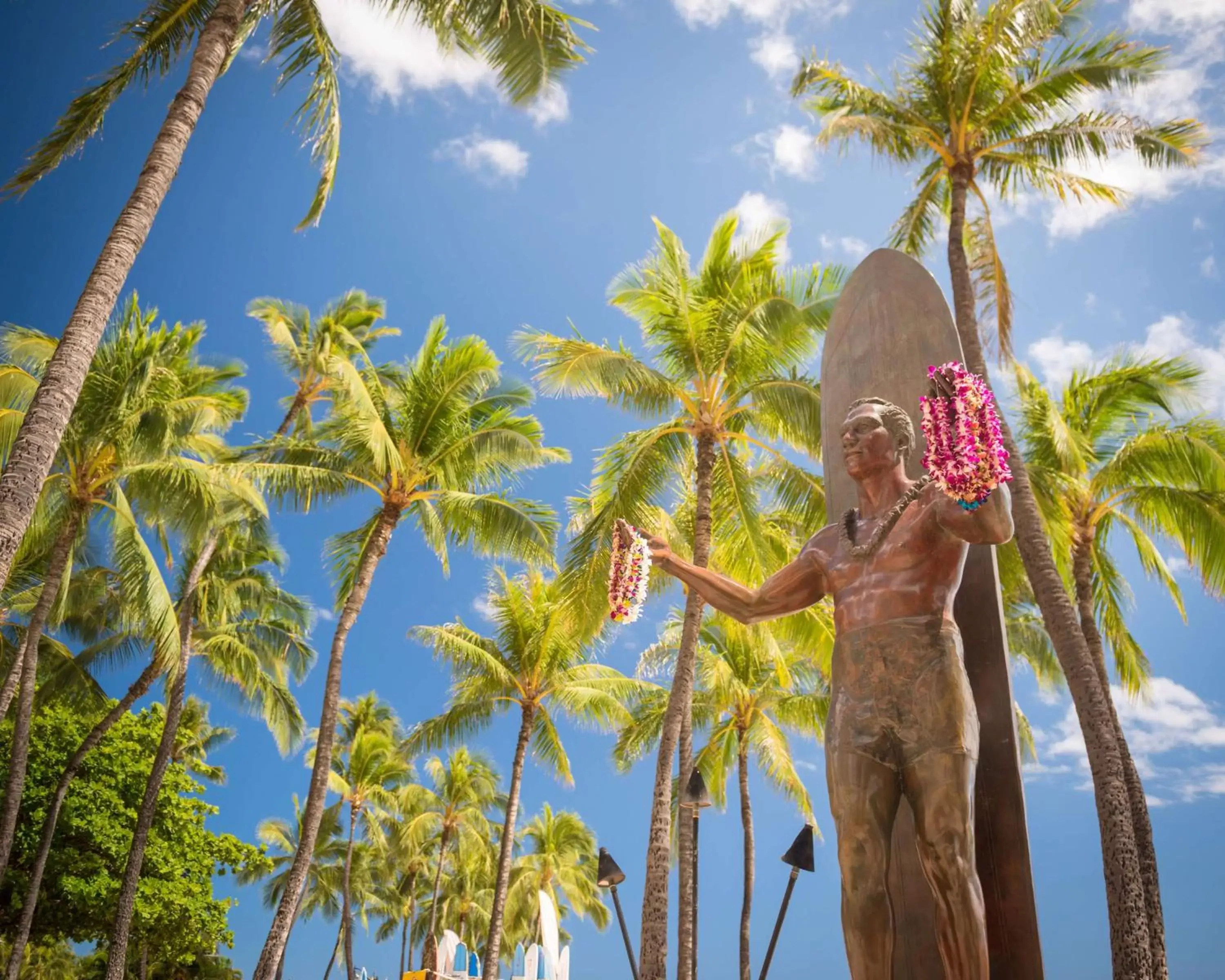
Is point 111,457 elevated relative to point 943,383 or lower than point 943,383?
elevated

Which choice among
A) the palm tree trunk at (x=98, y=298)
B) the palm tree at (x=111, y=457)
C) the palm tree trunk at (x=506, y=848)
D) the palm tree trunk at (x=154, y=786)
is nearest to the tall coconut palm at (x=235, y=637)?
the palm tree trunk at (x=154, y=786)

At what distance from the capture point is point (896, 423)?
4289 millimetres

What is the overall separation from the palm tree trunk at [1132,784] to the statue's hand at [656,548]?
8568mm

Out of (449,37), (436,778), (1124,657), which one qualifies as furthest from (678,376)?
(436,778)

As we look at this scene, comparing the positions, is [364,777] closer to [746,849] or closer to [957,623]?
[746,849]

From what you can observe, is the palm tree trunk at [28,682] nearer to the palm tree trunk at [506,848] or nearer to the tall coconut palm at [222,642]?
the tall coconut palm at [222,642]

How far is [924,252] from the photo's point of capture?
608 inches

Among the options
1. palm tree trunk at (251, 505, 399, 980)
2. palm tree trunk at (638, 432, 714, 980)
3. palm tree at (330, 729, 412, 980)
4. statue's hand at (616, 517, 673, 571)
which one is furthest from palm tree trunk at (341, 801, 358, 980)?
statue's hand at (616, 517, 673, 571)

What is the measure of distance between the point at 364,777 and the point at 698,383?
22.4 metres

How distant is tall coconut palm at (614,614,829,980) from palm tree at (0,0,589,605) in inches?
492

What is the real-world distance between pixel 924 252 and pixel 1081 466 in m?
4.06

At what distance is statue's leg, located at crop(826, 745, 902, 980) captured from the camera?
3531 mm

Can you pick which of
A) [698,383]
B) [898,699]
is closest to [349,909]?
[698,383]

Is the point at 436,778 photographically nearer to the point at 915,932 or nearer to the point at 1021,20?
the point at 1021,20
